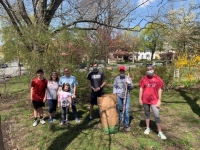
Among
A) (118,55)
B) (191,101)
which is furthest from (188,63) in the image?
(118,55)

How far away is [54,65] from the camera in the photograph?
23.1ft

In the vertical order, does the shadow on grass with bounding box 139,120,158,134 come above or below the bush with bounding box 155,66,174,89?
below

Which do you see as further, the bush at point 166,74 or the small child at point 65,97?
the bush at point 166,74

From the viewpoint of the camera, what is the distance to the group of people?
14.8 ft

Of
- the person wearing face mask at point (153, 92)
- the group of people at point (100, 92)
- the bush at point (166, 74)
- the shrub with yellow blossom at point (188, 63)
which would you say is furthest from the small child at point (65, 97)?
the shrub with yellow blossom at point (188, 63)

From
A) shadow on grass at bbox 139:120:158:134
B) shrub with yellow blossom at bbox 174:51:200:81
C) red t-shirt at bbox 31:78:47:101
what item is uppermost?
shrub with yellow blossom at bbox 174:51:200:81

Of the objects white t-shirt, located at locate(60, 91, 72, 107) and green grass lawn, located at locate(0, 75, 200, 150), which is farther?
white t-shirt, located at locate(60, 91, 72, 107)

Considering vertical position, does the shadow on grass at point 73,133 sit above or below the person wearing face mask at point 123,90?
below

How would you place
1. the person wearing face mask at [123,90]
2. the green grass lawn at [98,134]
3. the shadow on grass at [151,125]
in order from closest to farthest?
the green grass lawn at [98,134], the person wearing face mask at [123,90], the shadow on grass at [151,125]

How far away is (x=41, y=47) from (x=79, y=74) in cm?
176

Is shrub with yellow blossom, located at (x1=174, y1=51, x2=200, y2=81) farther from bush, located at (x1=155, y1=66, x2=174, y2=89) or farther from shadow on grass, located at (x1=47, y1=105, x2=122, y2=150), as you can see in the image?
shadow on grass, located at (x1=47, y1=105, x2=122, y2=150)

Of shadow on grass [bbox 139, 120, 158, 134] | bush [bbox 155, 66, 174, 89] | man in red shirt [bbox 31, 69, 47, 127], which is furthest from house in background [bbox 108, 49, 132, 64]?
man in red shirt [bbox 31, 69, 47, 127]

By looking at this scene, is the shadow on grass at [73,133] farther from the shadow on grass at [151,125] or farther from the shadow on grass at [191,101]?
the shadow on grass at [191,101]

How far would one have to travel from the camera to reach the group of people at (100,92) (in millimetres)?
4520
